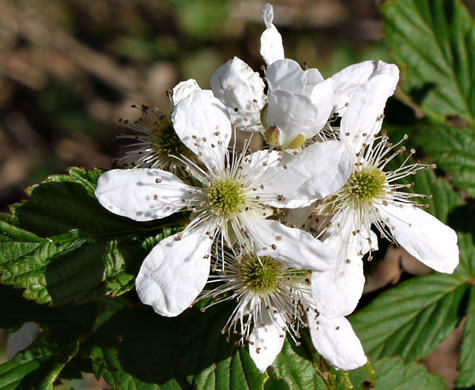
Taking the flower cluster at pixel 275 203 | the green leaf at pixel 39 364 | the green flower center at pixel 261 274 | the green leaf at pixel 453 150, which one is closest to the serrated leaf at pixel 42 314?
the green leaf at pixel 39 364

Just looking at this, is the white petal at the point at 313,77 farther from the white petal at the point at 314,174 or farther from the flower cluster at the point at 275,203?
the white petal at the point at 314,174

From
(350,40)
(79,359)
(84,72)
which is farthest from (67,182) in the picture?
(350,40)

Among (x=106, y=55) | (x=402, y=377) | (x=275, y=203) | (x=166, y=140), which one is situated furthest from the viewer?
(x=106, y=55)

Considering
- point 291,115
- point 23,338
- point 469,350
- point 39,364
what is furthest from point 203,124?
point 469,350

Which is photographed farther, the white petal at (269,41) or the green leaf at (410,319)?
the green leaf at (410,319)

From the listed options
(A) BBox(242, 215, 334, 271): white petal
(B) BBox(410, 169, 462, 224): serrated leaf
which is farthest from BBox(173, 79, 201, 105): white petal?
(B) BBox(410, 169, 462, 224): serrated leaf

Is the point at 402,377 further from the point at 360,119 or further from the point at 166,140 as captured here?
the point at 166,140
